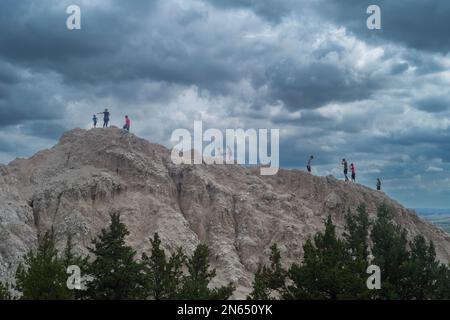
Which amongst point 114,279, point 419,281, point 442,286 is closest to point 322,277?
point 114,279

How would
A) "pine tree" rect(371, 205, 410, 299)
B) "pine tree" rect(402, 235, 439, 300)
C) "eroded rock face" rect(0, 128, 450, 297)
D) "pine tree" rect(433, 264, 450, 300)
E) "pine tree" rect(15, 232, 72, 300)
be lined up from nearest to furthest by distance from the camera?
"pine tree" rect(15, 232, 72, 300)
"pine tree" rect(371, 205, 410, 299)
"pine tree" rect(402, 235, 439, 300)
"pine tree" rect(433, 264, 450, 300)
"eroded rock face" rect(0, 128, 450, 297)

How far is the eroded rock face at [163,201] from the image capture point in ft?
139

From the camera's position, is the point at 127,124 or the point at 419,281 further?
the point at 127,124

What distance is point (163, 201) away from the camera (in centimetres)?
4747

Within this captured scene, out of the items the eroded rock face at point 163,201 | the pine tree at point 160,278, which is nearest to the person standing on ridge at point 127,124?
the eroded rock face at point 163,201

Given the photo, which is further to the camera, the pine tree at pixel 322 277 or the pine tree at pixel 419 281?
the pine tree at pixel 419 281

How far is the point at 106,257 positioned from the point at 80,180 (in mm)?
18316

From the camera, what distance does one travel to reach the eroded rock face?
139 feet

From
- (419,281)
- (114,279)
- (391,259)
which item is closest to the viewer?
(114,279)

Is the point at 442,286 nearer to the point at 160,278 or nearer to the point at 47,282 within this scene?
the point at 160,278

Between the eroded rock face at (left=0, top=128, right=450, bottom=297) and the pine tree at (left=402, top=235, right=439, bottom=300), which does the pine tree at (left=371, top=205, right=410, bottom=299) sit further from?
the eroded rock face at (left=0, top=128, right=450, bottom=297)

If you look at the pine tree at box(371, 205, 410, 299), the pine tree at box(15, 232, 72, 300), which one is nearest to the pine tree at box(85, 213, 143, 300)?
the pine tree at box(15, 232, 72, 300)

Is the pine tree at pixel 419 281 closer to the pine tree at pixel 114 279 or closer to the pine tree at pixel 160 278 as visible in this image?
the pine tree at pixel 160 278
